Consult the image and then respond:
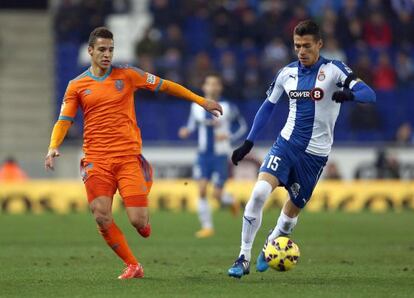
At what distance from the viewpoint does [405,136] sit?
28109mm

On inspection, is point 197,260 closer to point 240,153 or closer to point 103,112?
point 240,153

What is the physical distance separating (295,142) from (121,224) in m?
10.3

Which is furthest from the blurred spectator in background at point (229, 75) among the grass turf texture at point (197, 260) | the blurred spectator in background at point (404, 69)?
the grass turf texture at point (197, 260)

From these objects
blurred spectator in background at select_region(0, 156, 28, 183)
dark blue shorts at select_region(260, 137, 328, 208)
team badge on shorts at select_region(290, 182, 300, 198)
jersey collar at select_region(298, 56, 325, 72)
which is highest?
jersey collar at select_region(298, 56, 325, 72)

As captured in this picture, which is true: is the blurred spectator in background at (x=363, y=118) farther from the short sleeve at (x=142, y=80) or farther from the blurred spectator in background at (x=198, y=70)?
the short sleeve at (x=142, y=80)

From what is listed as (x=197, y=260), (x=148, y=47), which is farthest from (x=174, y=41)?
(x=197, y=260)

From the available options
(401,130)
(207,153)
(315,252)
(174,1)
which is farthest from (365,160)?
(315,252)

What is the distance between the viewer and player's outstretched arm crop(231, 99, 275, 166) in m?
11.4

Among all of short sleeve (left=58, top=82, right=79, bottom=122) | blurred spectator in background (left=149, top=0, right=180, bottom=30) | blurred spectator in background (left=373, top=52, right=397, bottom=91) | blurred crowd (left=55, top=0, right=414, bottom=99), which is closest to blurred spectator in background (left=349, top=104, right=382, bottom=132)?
blurred crowd (left=55, top=0, right=414, bottom=99)

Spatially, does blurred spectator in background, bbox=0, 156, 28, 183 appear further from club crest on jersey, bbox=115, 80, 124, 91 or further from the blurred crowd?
club crest on jersey, bbox=115, 80, 124, 91

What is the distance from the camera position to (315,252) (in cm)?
1503

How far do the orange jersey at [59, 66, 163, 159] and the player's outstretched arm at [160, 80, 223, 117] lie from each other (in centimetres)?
43

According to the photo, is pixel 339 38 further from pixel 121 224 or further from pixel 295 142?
pixel 295 142

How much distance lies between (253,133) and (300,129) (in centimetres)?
48
